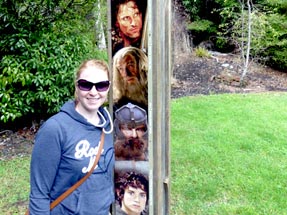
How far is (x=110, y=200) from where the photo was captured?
2086mm

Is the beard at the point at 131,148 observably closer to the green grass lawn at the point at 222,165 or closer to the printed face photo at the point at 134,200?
the printed face photo at the point at 134,200

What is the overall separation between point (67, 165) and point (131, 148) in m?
0.45

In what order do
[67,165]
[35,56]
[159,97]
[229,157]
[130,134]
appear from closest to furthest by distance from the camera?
1. [67,165]
2. [159,97]
3. [130,134]
4. [229,157]
5. [35,56]

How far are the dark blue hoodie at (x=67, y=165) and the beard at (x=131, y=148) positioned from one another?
7.8 inches

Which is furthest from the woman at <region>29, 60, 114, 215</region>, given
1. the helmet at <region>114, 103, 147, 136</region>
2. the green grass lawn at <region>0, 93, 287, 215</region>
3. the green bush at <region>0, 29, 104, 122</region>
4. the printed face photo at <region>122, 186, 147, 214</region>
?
the green bush at <region>0, 29, 104, 122</region>

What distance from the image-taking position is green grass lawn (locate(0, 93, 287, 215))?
3643mm

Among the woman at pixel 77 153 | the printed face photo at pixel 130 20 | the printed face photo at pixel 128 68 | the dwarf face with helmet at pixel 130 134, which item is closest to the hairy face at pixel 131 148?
the dwarf face with helmet at pixel 130 134

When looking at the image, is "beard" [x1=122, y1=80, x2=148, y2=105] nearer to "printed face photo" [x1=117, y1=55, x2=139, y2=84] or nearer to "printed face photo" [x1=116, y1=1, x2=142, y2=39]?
"printed face photo" [x1=117, y1=55, x2=139, y2=84]

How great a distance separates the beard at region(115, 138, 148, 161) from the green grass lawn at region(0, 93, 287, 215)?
1468 millimetres

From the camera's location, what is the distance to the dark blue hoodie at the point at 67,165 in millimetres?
1764

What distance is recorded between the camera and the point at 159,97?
2057 millimetres

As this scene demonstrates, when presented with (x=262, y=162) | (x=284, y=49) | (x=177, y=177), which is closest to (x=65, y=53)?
(x=177, y=177)

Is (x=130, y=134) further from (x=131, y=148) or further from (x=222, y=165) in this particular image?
(x=222, y=165)

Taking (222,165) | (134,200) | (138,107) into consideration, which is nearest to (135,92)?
(138,107)
